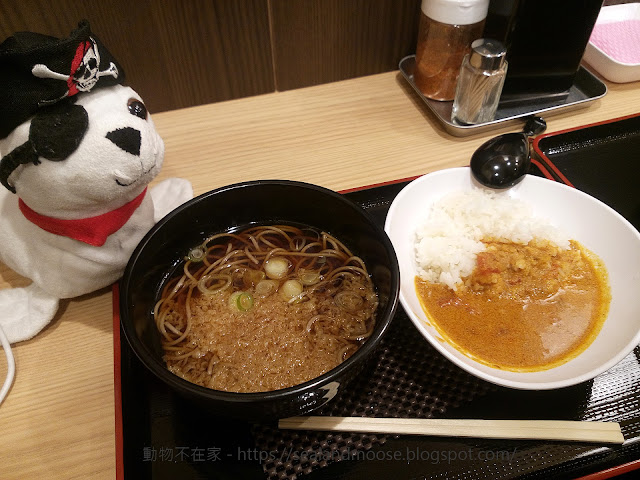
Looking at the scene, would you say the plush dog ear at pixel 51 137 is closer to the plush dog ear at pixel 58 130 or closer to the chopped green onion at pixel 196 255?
Result: the plush dog ear at pixel 58 130

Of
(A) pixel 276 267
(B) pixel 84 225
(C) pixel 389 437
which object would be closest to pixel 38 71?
(B) pixel 84 225

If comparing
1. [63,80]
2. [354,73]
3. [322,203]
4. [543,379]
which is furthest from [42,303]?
[354,73]

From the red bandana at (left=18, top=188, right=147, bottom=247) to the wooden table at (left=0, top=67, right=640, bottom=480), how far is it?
10.1 inches

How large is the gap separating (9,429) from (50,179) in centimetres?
55

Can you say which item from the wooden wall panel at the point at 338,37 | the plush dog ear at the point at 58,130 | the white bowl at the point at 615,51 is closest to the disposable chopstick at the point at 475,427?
the plush dog ear at the point at 58,130

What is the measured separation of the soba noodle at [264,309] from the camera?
951mm

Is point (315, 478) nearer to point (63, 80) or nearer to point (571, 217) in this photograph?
point (63, 80)

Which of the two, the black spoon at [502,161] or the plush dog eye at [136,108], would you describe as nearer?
the plush dog eye at [136,108]

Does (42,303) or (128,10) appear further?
(128,10)

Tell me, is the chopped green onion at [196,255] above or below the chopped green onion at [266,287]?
above

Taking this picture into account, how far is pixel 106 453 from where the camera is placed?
0.94 m

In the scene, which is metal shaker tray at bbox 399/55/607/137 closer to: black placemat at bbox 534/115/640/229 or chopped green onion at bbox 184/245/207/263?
black placemat at bbox 534/115/640/229

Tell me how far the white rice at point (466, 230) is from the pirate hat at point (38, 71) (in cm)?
88

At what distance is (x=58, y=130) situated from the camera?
0.82 meters
